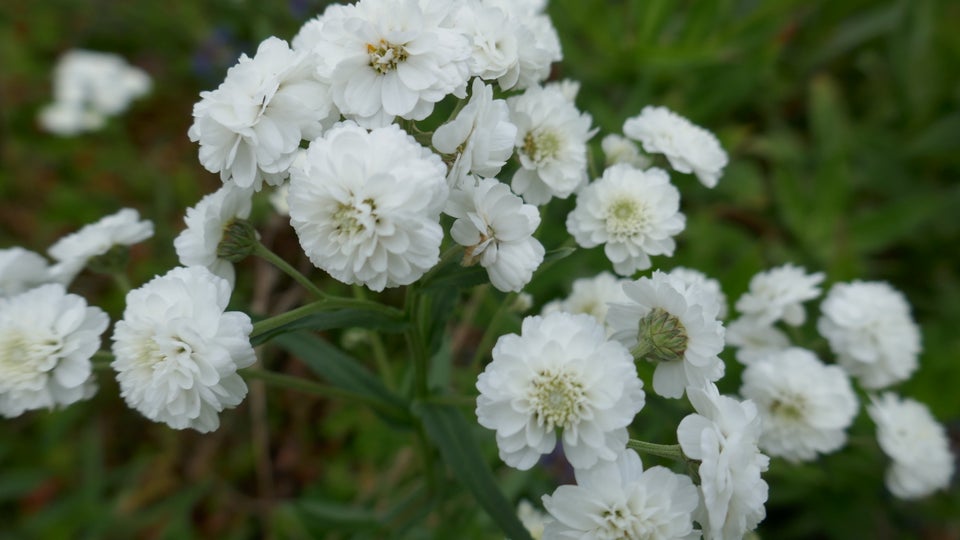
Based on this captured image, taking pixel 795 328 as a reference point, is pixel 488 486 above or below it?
below

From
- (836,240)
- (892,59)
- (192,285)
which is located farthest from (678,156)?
(892,59)

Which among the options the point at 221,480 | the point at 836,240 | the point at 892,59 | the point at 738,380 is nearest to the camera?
the point at 738,380

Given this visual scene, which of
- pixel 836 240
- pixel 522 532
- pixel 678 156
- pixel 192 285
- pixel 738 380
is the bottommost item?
pixel 522 532

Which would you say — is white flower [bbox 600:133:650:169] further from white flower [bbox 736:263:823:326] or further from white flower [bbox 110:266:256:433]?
white flower [bbox 110:266:256:433]

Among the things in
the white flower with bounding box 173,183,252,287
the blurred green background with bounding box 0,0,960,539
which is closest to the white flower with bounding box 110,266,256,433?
the white flower with bounding box 173,183,252,287

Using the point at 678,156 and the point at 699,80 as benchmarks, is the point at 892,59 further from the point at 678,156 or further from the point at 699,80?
the point at 678,156

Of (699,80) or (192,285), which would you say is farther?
(699,80)
